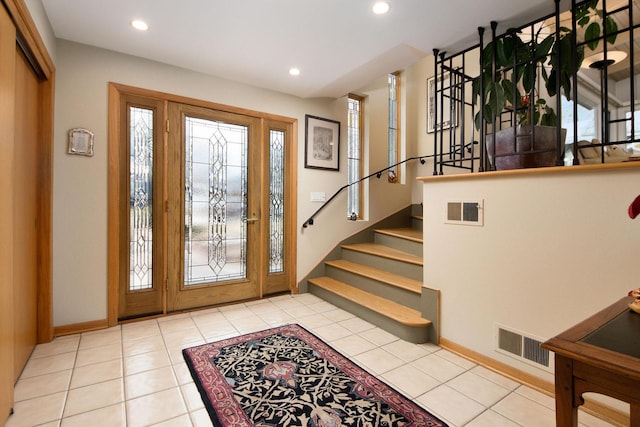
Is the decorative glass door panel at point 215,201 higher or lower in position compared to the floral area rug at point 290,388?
higher

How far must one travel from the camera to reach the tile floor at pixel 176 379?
1680 millimetres

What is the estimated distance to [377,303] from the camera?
307 centimetres

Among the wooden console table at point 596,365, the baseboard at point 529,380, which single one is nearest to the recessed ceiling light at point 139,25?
the wooden console table at point 596,365

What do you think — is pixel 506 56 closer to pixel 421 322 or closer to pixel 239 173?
pixel 421 322

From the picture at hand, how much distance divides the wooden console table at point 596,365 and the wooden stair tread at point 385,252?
203 centimetres

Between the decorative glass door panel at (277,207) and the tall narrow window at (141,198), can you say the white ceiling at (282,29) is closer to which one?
the tall narrow window at (141,198)

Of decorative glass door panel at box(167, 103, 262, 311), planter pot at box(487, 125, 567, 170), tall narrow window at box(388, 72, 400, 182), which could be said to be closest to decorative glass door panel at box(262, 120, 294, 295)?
decorative glass door panel at box(167, 103, 262, 311)

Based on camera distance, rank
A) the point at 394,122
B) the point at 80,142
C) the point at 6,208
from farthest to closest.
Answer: the point at 394,122
the point at 80,142
the point at 6,208

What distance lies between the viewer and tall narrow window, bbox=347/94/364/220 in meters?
4.51

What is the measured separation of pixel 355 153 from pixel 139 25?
295 cm

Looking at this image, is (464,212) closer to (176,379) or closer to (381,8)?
(381,8)

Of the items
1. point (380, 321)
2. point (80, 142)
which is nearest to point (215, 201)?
point (80, 142)

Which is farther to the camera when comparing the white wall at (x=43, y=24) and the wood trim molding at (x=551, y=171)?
the white wall at (x=43, y=24)

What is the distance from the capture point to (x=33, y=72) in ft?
7.73
